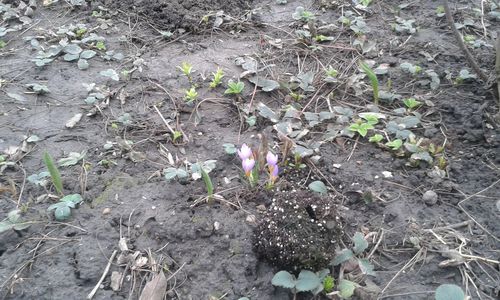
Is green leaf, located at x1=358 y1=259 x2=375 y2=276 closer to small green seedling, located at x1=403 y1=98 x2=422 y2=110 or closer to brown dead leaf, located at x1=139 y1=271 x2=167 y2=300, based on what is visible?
brown dead leaf, located at x1=139 y1=271 x2=167 y2=300

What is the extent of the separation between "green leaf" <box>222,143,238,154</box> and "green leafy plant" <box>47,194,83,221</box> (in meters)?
0.75

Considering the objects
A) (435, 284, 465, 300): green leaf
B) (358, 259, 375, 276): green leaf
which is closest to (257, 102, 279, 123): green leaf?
(358, 259, 375, 276): green leaf

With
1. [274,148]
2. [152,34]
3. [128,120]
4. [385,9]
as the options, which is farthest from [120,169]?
[385,9]

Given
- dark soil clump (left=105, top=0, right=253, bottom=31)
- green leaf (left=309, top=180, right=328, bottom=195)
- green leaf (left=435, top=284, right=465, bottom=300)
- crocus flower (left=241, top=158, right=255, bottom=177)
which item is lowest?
green leaf (left=309, top=180, right=328, bottom=195)

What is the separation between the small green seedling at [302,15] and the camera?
3.39 m

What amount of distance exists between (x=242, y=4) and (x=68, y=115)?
1.74 metres

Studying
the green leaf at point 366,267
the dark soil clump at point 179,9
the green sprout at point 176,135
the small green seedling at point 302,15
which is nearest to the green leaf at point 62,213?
the green sprout at point 176,135

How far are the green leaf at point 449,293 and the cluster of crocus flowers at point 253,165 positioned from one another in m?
0.83

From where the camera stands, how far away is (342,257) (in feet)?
5.81

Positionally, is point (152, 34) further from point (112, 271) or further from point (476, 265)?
point (476, 265)

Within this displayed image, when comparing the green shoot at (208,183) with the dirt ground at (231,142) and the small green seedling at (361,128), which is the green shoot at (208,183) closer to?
the dirt ground at (231,142)

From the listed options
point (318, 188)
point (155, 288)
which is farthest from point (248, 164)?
point (155, 288)

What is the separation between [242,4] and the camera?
3611 millimetres

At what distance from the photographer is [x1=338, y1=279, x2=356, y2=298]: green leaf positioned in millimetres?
1645
